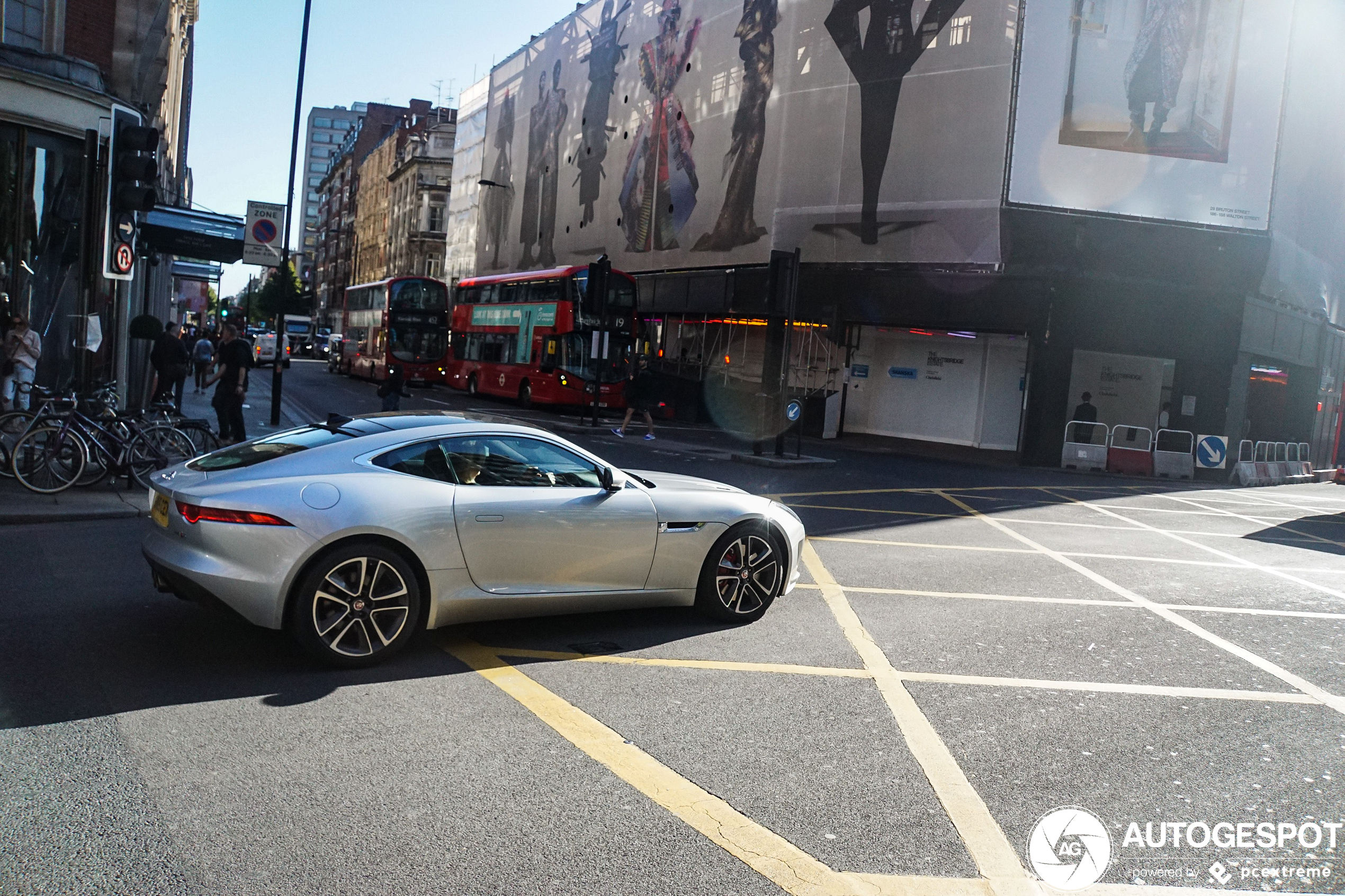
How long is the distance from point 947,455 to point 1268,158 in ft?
34.3

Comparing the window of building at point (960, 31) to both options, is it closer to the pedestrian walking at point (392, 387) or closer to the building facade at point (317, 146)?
the pedestrian walking at point (392, 387)

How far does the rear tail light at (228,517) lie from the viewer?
523 centimetres

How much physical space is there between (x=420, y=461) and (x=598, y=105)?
139ft

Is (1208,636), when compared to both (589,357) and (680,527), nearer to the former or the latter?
(680,527)

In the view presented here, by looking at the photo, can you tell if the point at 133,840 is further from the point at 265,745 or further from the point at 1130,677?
the point at 1130,677

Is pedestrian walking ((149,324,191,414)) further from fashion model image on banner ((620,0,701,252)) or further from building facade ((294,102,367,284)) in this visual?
building facade ((294,102,367,284))

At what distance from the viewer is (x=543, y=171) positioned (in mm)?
51906

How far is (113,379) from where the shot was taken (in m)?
15.6

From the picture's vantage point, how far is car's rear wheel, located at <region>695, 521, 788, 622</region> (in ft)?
22.7

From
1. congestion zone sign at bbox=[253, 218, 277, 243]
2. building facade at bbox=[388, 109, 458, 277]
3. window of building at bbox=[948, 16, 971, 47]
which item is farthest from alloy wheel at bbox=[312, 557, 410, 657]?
building facade at bbox=[388, 109, 458, 277]

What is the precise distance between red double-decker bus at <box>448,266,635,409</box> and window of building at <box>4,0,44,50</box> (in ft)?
47.6

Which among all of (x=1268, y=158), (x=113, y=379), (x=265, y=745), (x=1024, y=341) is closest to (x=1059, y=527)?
(x=265, y=745)

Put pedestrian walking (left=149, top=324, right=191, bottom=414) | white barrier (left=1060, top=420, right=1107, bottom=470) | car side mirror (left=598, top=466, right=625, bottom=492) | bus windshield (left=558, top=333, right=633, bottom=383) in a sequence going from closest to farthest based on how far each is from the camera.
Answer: car side mirror (left=598, top=466, right=625, bottom=492)
pedestrian walking (left=149, top=324, right=191, bottom=414)
white barrier (left=1060, top=420, right=1107, bottom=470)
bus windshield (left=558, top=333, right=633, bottom=383)

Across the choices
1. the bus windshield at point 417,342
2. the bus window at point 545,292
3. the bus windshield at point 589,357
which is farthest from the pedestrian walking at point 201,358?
the bus windshield at point 589,357
